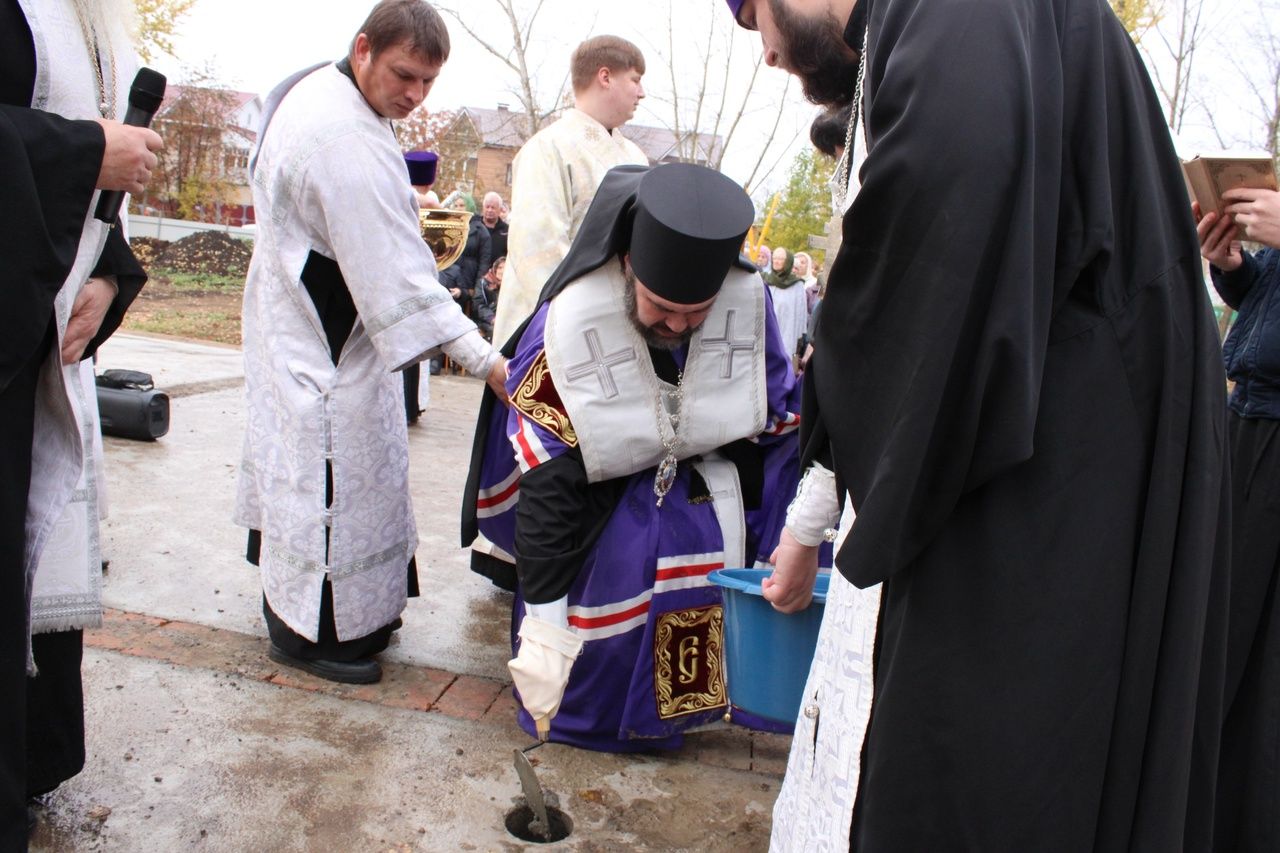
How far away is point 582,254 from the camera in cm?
302

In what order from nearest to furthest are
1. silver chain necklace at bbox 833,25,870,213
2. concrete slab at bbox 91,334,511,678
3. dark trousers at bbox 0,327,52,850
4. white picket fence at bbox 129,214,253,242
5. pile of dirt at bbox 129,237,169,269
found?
silver chain necklace at bbox 833,25,870,213, dark trousers at bbox 0,327,52,850, concrete slab at bbox 91,334,511,678, pile of dirt at bbox 129,237,169,269, white picket fence at bbox 129,214,253,242

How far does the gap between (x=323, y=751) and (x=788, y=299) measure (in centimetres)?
934

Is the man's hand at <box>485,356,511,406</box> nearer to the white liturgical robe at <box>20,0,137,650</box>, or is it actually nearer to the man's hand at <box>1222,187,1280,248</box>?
the white liturgical robe at <box>20,0,137,650</box>

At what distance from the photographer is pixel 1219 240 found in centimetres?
279

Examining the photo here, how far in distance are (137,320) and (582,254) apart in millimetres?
11782

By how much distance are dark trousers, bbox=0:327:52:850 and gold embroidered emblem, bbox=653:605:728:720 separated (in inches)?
61.4

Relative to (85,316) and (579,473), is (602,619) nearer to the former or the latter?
(579,473)

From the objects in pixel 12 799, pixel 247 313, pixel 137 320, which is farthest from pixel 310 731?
pixel 137 320

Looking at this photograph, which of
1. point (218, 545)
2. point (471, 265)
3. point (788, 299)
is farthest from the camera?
point (788, 299)

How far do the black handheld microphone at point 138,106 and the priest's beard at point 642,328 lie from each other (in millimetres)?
1336

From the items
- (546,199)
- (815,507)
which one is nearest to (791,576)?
(815,507)

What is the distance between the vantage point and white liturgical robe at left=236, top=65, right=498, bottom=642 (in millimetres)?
2973

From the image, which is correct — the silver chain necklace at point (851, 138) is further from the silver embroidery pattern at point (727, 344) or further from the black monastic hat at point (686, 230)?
the silver embroidery pattern at point (727, 344)

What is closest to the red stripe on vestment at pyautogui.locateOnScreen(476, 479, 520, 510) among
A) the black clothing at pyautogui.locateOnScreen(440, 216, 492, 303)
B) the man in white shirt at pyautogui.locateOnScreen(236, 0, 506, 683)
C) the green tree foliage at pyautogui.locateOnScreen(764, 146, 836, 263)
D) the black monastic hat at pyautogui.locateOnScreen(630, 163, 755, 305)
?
the man in white shirt at pyautogui.locateOnScreen(236, 0, 506, 683)
